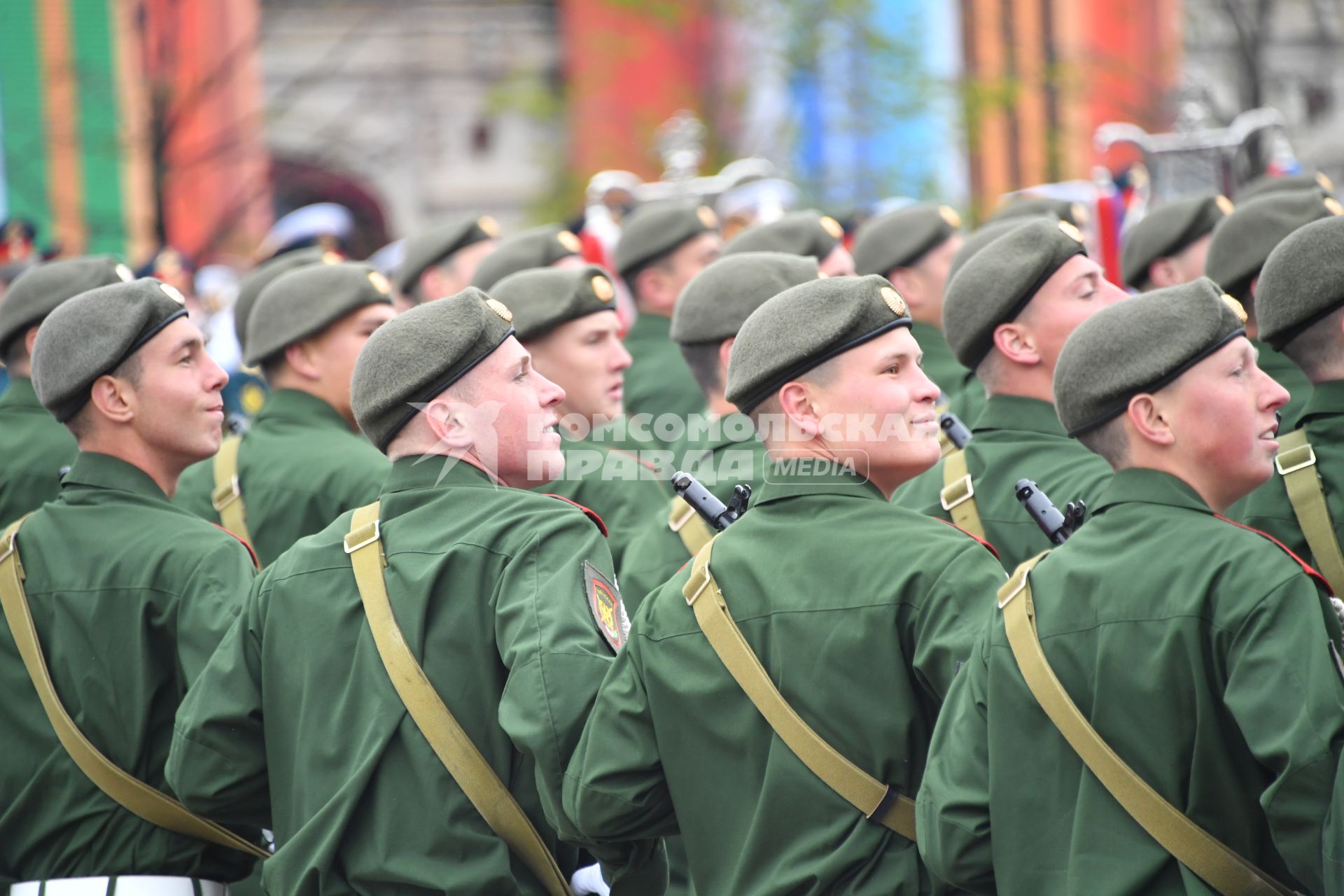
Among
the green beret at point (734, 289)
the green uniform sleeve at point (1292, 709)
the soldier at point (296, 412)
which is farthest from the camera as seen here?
the soldier at point (296, 412)

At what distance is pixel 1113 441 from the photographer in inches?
133

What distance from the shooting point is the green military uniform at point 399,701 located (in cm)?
354

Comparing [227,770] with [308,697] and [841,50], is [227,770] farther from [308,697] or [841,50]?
[841,50]

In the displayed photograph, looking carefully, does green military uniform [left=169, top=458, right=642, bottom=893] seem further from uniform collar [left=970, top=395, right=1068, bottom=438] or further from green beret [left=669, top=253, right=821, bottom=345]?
green beret [left=669, top=253, right=821, bottom=345]

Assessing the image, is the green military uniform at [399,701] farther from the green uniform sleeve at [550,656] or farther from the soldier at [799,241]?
the soldier at [799,241]

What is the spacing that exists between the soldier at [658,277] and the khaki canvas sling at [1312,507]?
379 centimetres

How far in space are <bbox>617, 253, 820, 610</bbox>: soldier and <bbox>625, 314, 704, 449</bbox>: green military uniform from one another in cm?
152

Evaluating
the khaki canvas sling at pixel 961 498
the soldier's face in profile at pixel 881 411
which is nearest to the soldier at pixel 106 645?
the soldier's face in profile at pixel 881 411

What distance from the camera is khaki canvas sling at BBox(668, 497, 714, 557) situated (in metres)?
4.96

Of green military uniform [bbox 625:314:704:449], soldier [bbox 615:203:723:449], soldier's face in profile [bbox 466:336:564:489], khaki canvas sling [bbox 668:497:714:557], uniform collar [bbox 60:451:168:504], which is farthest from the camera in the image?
soldier [bbox 615:203:723:449]

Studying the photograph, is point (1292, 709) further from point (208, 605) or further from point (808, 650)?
point (208, 605)

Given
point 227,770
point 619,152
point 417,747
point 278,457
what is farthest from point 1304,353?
point 619,152

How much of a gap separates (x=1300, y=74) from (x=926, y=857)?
1988 cm

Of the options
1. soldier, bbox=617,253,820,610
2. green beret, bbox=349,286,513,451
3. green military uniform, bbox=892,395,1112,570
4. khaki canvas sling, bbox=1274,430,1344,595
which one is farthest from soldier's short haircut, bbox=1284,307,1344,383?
green beret, bbox=349,286,513,451
